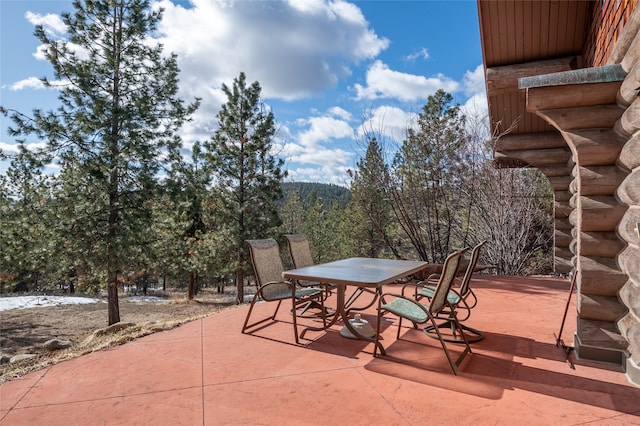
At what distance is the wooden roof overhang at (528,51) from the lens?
388cm

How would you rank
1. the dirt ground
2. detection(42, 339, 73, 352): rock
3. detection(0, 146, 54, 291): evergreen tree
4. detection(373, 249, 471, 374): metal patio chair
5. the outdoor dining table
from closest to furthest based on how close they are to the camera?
detection(373, 249, 471, 374): metal patio chair, the outdoor dining table, detection(42, 339, 73, 352): rock, detection(0, 146, 54, 291): evergreen tree, the dirt ground

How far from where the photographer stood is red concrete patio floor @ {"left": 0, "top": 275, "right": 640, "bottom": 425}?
72.0 inches

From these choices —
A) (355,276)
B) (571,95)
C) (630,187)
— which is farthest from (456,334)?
(571,95)

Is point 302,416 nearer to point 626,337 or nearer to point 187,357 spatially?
point 187,357

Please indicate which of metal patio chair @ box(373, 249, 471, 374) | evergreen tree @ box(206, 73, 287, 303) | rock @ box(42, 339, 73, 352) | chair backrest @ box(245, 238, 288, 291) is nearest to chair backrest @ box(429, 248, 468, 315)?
metal patio chair @ box(373, 249, 471, 374)

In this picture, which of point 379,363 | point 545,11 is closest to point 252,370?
point 379,363

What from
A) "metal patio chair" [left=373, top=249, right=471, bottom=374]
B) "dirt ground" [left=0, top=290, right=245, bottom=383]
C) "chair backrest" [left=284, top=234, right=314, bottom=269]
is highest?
"chair backrest" [left=284, top=234, right=314, bottom=269]

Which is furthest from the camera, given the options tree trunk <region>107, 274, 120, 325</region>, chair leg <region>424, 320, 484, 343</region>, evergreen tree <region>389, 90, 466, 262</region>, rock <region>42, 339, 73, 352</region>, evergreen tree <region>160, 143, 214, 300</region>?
evergreen tree <region>160, 143, 214, 300</region>

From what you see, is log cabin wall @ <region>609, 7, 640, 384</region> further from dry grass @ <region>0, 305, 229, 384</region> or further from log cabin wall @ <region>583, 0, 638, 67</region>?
dry grass @ <region>0, 305, 229, 384</region>

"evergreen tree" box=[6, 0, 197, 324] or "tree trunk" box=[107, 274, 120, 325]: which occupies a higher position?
"evergreen tree" box=[6, 0, 197, 324]

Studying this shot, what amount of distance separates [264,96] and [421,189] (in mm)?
6561

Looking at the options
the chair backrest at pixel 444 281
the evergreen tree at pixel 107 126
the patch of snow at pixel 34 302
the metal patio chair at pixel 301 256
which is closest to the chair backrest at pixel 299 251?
the metal patio chair at pixel 301 256

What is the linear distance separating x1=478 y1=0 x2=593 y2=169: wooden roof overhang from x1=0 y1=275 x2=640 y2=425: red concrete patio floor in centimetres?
276

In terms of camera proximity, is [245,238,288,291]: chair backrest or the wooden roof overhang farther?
the wooden roof overhang
